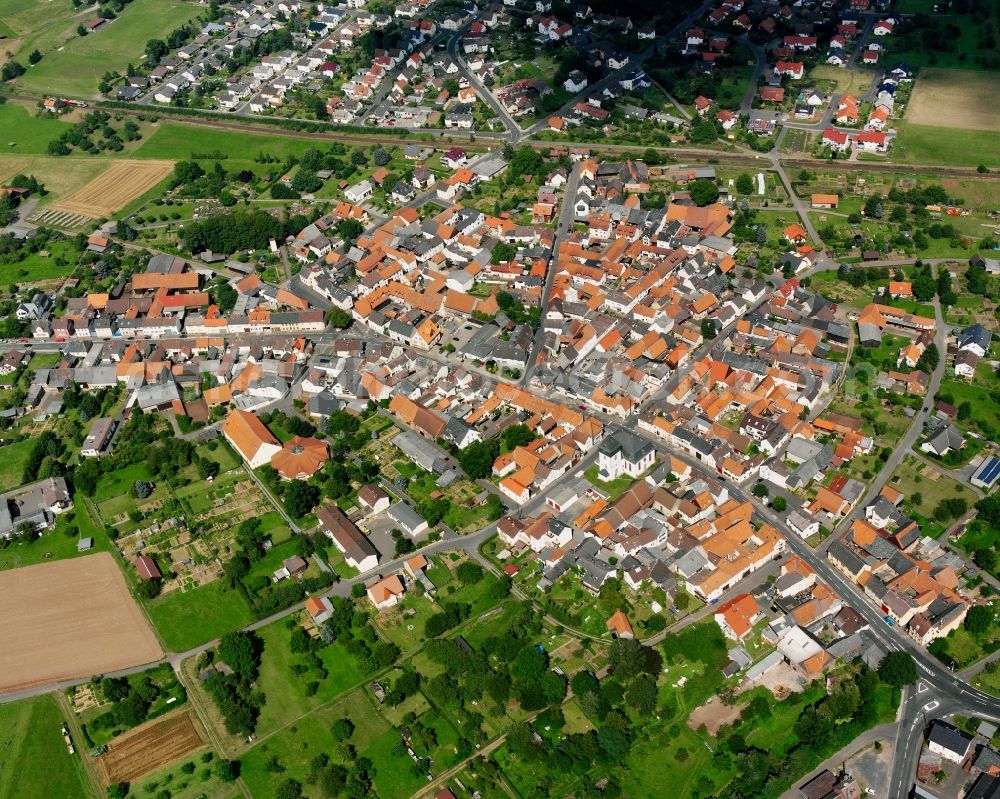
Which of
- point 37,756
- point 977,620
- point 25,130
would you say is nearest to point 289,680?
point 37,756

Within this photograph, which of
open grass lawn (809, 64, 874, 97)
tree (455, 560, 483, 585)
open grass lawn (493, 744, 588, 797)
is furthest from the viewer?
open grass lawn (809, 64, 874, 97)

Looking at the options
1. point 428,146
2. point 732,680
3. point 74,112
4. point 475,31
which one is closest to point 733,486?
point 732,680

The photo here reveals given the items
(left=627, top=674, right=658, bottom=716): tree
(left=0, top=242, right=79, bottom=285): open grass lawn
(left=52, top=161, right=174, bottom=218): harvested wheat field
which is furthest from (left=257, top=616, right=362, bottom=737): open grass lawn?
(left=52, top=161, right=174, bottom=218): harvested wheat field

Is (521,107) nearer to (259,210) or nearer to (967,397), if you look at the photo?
(259,210)

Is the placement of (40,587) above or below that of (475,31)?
below

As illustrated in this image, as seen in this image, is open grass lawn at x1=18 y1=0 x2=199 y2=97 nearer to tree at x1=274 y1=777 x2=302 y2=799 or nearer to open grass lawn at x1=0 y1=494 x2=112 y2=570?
open grass lawn at x1=0 y1=494 x2=112 y2=570

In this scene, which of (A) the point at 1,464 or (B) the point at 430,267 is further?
(B) the point at 430,267
